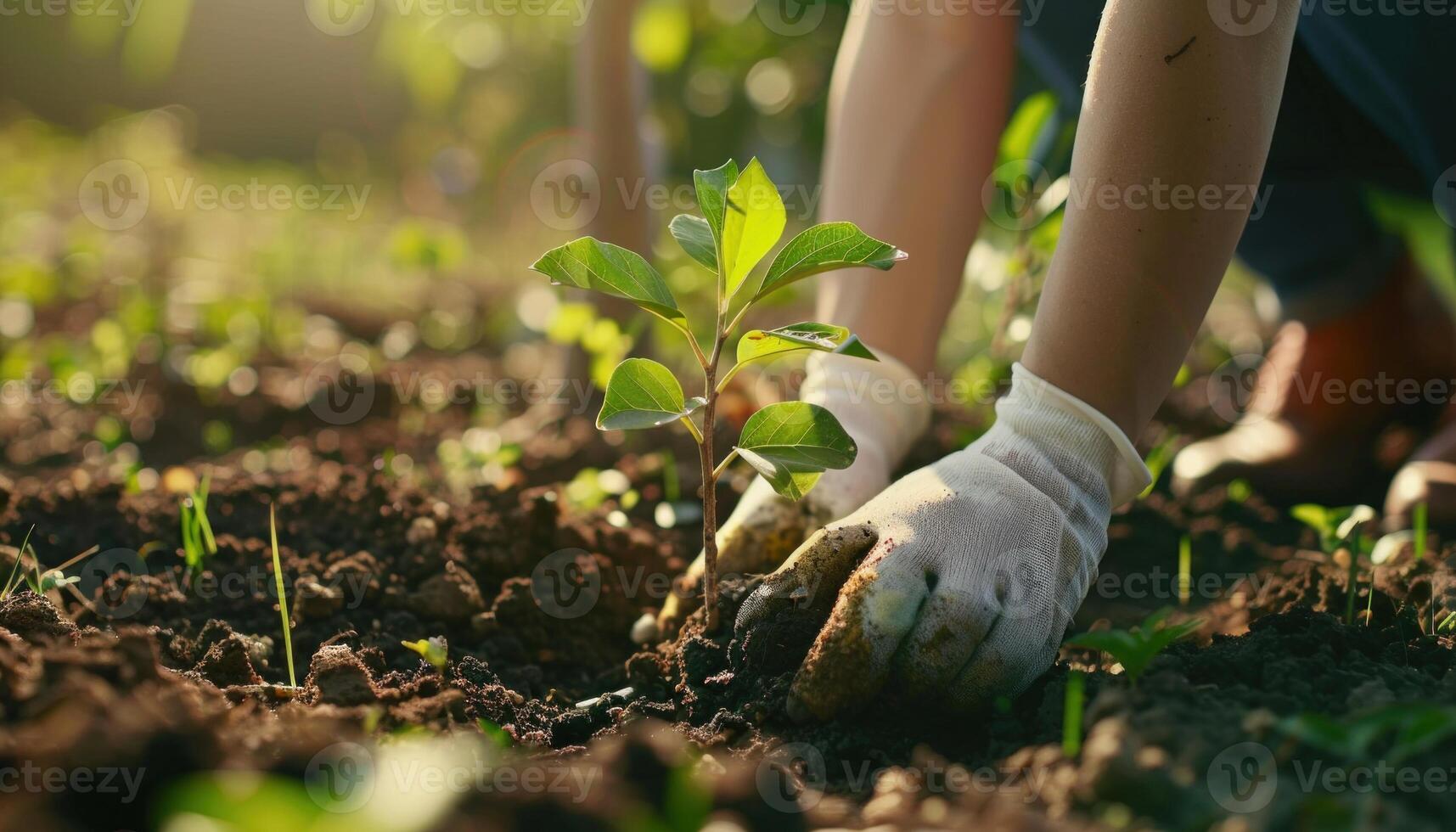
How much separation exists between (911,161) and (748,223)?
830 millimetres

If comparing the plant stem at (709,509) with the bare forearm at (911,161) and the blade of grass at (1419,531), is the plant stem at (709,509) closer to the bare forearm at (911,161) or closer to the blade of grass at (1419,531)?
the bare forearm at (911,161)

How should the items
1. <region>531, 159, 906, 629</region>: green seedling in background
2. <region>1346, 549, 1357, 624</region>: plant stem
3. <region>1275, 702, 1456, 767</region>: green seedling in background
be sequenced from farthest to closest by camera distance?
<region>1346, 549, 1357, 624</region>: plant stem → <region>531, 159, 906, 629</region>: green seedling in background → <region>1275, 702, 1456, 767</region>: green seedling in background

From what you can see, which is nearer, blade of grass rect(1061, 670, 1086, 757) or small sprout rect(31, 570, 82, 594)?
blade of grass rect(1061, 670, 1086, 757)

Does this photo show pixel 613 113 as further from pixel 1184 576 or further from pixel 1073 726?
pixel 1073 726

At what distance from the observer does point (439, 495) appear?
5.70 ft

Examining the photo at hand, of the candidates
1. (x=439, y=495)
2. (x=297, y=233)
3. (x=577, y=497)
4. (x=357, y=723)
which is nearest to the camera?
(x=357, y=723)

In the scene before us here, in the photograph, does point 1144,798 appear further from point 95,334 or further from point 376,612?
point 95,334

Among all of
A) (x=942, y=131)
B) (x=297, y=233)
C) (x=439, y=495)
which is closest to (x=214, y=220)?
(x=297, y=233)

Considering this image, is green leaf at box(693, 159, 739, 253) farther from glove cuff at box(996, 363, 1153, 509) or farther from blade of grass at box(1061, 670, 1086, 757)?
blade of grass at box(1061, 670, 1086, 757)

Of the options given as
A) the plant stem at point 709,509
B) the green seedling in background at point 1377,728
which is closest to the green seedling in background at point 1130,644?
the green seedling in background at point 1377,728

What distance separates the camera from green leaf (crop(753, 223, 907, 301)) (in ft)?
3.19

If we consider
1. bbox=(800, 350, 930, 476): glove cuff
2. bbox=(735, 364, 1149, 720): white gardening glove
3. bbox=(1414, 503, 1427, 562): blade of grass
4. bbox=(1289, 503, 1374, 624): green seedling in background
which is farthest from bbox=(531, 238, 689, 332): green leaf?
bbox=(1414, 503, 1427, 562): blade of grass

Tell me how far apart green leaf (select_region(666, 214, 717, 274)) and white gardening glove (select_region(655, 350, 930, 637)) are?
1.34 ft

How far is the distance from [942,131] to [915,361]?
41 centimetres
